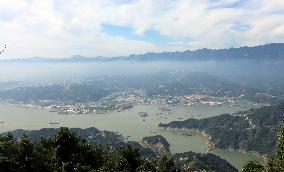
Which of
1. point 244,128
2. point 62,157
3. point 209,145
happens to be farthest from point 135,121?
point 62,157

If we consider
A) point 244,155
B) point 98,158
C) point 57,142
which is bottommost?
point 244,155

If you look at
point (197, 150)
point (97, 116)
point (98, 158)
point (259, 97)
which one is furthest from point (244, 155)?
point (259, 97)

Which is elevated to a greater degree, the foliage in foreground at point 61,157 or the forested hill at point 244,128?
the foliage in foreground at point 61,157

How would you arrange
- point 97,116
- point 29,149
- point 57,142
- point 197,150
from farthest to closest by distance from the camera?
point 97,116
point 197,150
point 57,142
point 29,149

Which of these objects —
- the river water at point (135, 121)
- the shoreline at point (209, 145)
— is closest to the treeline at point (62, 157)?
the river water at point (135, 121)

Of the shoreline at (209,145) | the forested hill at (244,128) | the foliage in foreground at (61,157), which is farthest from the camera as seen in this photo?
the forested hill at (244,128)

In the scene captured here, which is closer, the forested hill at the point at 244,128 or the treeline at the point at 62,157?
the treeline at the point at 62,157

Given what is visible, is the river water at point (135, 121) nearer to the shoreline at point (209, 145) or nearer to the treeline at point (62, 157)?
the shoreline at point (209, 145)

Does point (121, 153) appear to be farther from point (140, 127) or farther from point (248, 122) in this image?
point (248, 122)
